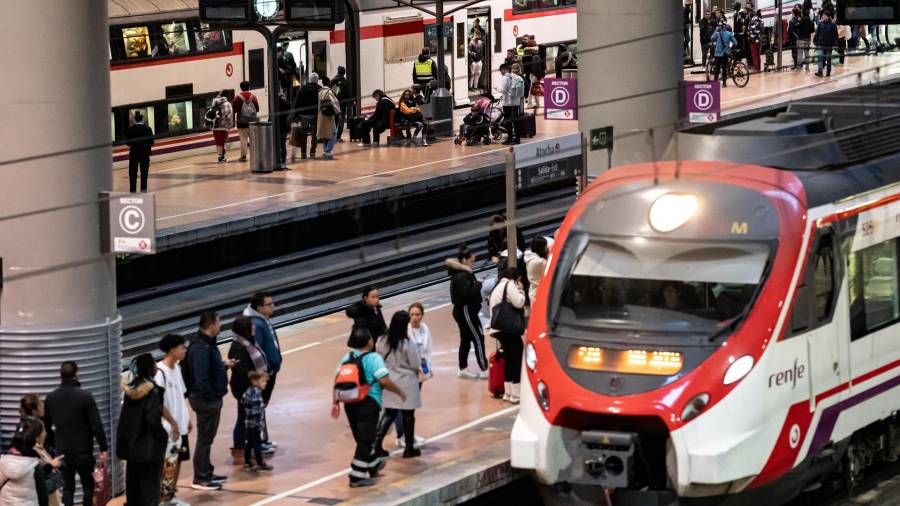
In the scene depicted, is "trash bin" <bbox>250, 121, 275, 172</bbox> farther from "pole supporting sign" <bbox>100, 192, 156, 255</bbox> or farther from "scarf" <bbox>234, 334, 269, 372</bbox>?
"pole supporting sign" <bbox>100, 192, 156, 255</bbox>

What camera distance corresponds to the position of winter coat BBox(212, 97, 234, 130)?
29.7m

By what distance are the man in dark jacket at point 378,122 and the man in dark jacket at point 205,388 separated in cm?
1952

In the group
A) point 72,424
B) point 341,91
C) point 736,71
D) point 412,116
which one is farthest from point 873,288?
point 736,71

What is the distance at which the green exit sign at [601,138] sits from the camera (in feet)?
59.3

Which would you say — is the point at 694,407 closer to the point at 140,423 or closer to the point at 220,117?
the point at 140,423

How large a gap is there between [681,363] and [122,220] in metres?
4.26

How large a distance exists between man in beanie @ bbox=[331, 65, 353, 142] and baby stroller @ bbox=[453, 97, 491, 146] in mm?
2296

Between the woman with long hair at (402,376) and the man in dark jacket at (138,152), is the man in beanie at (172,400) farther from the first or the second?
the man in dark jacket at (138,152)

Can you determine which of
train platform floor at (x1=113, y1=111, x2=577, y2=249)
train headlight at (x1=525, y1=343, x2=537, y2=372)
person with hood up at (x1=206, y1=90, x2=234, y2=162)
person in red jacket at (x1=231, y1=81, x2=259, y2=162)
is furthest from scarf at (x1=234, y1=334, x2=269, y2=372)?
person with hood up at (x1=206, y1=90, x2=234, y2=162)

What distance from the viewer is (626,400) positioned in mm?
12250

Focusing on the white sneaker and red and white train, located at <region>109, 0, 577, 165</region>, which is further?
red and white train, located at <region>109, 0, 577, 165</region>

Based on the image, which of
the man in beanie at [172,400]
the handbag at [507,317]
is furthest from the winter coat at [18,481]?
the handbag at [507,317]

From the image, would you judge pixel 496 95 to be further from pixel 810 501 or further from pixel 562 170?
pixel 810 501

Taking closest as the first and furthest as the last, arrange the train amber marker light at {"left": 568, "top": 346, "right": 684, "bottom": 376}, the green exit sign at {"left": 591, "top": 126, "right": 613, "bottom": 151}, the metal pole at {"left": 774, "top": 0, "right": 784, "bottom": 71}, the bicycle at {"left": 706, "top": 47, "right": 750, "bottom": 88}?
the train amber marker light at {"left": 568, "top": 346, "right": 684, "bottom": 376} < the green exit sign at {"left": 591, "top": 126, "right": 613, "bottom": 151} < the bicycle at {"left": 706, "top": 47, "right": 750, "bottom": 88} < the metal pole at {"left": 774, "top": 0, "right": 784, "bottom": 71}
